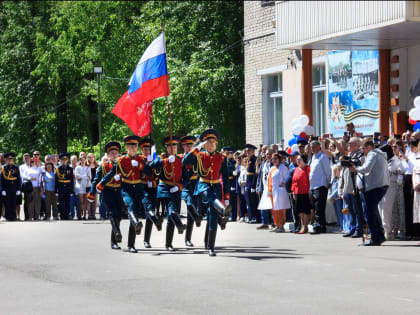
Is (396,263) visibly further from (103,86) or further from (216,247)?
(103,86)

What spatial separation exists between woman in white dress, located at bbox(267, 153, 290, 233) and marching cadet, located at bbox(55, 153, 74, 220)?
30.1 ft

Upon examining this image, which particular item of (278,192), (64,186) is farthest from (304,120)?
(64,186)

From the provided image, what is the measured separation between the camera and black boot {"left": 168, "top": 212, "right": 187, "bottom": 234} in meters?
14.7

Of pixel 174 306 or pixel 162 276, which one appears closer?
pixel 174 306

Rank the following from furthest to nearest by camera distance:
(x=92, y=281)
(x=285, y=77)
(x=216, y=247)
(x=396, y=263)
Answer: (x=285, y=77) < (x=216, y=247) < (x=396, y=263) < (x=92, y=281)

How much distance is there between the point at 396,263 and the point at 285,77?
16.4 m

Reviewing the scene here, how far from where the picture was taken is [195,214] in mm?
15234

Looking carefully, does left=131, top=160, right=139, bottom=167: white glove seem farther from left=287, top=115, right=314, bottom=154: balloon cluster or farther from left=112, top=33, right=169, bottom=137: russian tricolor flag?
left=287, top=115, right=314, bottom=154: balloon cluster

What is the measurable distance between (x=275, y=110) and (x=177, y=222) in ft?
52.2

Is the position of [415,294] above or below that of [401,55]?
below

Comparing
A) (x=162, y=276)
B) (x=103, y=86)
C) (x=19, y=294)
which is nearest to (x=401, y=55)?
(x=162, y=276)

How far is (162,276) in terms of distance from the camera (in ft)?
37.4

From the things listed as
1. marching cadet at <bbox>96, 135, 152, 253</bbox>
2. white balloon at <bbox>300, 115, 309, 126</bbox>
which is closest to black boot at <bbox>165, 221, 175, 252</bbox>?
marching cadet at <bbox>96, 135, 152, 253</bbox>

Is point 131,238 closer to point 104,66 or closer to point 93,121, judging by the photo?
point 104,66
